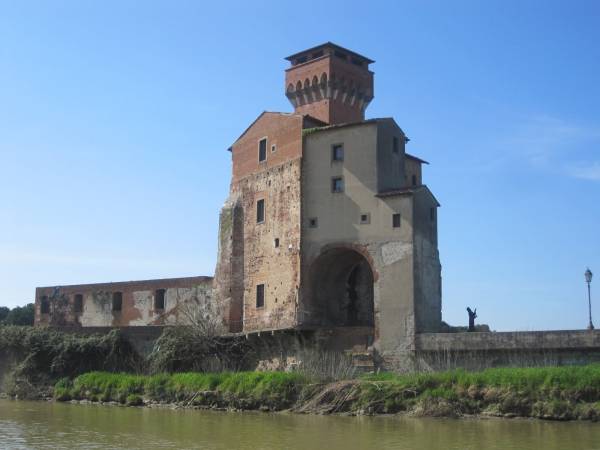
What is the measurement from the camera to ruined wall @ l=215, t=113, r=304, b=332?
35906 mm

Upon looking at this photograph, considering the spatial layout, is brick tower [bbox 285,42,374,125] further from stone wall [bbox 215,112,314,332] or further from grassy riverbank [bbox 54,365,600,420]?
grassy riverbank [bbox 54,365,600,420]

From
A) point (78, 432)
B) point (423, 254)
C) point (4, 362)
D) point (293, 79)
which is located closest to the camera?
point (78, 432)

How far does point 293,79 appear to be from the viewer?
41.7 meters

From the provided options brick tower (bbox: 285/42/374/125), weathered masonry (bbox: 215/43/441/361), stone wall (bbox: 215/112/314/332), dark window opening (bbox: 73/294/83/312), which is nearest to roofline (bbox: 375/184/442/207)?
weathered masonry (bbox: 215/43/441/361)

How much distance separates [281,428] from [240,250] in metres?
17.1

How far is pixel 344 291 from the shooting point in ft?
122

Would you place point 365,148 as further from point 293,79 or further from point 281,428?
point 281,428

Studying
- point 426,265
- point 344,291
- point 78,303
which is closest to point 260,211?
point 344,291

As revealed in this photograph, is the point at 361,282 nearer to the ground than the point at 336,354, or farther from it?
farther from it

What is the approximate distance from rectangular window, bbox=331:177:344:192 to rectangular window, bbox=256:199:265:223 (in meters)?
4.50

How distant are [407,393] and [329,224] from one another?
10.3 metres

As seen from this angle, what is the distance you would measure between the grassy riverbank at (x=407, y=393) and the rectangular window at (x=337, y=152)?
411 inches

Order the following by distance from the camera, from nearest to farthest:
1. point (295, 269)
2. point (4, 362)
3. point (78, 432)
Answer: point (78, 432) < point (295, 269) < point (4, 362)

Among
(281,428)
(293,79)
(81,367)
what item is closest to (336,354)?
(281,428)
